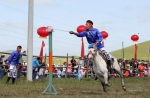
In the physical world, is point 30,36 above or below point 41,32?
below

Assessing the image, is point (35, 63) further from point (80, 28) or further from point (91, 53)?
point (91, 53)

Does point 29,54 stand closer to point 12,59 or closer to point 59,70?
point 12,59

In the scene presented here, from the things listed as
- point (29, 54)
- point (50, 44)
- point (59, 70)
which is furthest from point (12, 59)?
point (59, 70)

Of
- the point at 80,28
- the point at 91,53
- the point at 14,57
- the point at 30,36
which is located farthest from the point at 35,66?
the point at 91,53

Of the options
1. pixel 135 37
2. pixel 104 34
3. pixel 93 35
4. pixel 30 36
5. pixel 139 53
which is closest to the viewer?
pixel 93 35

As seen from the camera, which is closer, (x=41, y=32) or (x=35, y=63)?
(x=41, y=32)

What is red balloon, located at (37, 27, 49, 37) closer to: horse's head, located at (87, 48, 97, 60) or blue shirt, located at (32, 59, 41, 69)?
blue shirt, located at (32, 59, 41, 69)

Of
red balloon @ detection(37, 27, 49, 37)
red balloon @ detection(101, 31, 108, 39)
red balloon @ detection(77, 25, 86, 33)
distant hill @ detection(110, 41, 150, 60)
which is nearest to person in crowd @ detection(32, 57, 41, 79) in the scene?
red balloon @ detection(37, 27, 49, 37)

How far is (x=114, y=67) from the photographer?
12.3 meters

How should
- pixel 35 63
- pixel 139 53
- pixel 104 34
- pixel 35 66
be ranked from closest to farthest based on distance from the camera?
1. pixel 35 66
2. pixel 35 63
3. pixel 104 34
4. pixel 139 53

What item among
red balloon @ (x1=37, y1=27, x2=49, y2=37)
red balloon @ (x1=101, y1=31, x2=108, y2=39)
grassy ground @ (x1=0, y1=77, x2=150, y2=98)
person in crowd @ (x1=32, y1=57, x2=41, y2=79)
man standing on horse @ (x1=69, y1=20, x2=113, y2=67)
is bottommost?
grassy ground @ (x1=0, y1=77, x2=150, y2=98)

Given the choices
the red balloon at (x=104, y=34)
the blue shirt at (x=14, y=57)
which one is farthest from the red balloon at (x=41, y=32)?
the red balloon at (x=104, y=34)

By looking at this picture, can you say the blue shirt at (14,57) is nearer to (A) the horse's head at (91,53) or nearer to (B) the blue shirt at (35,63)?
(B) the blue shirt at (35,63)

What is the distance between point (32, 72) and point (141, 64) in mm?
11911
